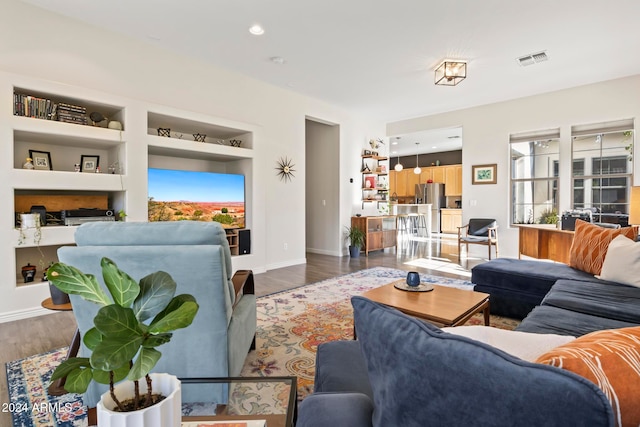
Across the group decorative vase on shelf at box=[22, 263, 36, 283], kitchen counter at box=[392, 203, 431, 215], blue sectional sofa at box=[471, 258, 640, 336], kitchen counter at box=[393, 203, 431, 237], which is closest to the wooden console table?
blue sectional sofa at box=[471, 258, 640, 336]

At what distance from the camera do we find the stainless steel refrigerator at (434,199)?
438 inches

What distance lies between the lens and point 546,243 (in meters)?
4.66

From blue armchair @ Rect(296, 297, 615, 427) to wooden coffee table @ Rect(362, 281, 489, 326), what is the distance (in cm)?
146

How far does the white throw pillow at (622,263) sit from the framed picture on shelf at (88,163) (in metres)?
5.30

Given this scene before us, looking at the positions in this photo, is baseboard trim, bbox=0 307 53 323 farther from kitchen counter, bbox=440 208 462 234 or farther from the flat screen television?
kitchen counter, bbox=440 208 462 234

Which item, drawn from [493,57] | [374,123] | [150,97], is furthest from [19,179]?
[374,123]

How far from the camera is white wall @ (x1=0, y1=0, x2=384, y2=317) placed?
10.5 ft

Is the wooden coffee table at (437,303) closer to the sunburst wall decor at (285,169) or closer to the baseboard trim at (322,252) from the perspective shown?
the sunburst wall decor at (285,169)

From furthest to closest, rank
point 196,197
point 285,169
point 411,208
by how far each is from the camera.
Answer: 1. point 411,208
2. point 285,169
3. point 196,197

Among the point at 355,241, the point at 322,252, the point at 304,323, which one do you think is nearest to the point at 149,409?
the point at 304,323

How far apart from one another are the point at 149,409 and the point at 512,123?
23.1 feet

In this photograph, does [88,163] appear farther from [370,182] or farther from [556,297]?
[370,182]

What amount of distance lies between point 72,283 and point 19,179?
11.3ft

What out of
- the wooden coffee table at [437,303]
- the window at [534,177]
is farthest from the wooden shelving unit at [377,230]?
the wooden coffee table at [437,303]
